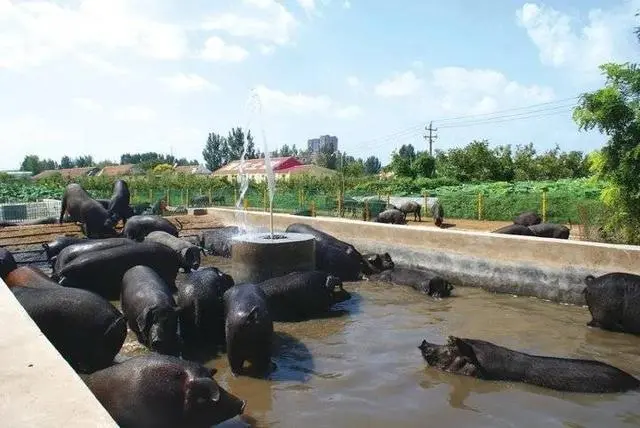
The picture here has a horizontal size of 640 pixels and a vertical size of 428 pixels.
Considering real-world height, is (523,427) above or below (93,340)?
below

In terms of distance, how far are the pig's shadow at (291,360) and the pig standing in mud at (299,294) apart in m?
0.87

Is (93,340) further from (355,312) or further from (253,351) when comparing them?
(355,312)

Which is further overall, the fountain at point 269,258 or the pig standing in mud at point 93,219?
the pig standing in mud at point 93,219

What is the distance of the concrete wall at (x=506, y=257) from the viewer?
1059 centimetres

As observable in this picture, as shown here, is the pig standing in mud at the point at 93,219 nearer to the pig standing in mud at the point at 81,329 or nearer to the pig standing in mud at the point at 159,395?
the pig standing in mud at the point at 81,329

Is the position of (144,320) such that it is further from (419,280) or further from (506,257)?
(506,257)

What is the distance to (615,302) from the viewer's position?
28.8 feet

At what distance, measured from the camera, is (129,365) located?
486 centimetres

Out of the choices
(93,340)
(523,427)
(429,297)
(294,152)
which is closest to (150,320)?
(93,340)

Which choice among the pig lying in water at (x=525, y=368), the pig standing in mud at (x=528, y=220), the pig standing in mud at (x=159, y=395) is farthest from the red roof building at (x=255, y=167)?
the pig standing in mud at (x=159, y=395)

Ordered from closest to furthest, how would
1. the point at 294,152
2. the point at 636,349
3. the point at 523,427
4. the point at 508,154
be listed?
the point at 523,427 → the point at 636,349 → the point at 508,154 → the point at 294,152

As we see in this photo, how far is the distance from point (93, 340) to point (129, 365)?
5.81ft

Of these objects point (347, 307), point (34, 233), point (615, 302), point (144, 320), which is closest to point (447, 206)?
point (34, 233)

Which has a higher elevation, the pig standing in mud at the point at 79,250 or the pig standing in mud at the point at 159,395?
the pig standing in mud at the point at 79,250
